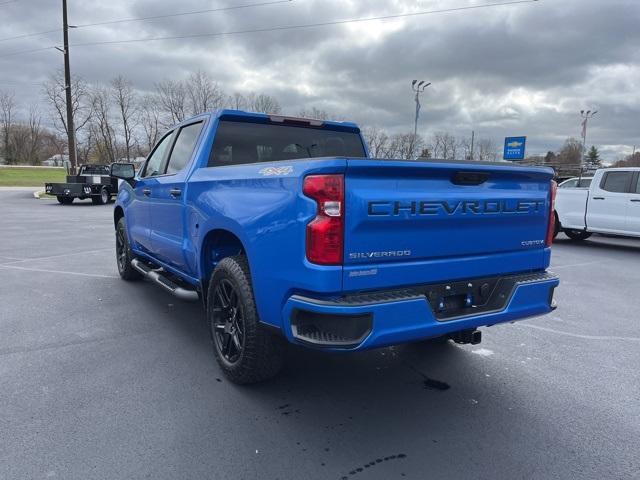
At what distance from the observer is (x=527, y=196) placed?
323 centimetres

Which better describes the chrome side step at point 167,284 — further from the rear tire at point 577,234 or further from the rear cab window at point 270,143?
the rear tire at point 577,234

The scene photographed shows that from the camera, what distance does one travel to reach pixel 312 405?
3207 mm

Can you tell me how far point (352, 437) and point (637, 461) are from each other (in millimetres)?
1613

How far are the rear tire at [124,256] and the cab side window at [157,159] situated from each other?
104 centimetres

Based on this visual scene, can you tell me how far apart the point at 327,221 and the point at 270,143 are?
2.27 metres

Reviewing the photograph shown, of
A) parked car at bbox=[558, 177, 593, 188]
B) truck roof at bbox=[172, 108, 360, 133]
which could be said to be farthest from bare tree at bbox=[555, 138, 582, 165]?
truck roof at bbox=[172, 108, 360, 133]

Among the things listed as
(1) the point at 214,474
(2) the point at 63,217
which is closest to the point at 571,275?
(1) the point at 214,474

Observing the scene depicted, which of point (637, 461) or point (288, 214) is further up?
point (288, 214)

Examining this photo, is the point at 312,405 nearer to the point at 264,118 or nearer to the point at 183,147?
the point at 264,118

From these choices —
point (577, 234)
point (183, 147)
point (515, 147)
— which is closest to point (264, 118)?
point (183, 147)

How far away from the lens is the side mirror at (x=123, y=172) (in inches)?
226

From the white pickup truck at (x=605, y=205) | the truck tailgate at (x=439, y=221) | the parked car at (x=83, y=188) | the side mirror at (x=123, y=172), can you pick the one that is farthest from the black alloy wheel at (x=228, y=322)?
the parked car at (x=83, y=188)

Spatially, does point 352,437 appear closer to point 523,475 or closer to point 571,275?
point 523,475

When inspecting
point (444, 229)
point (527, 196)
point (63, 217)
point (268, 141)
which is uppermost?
point (268, 141)
